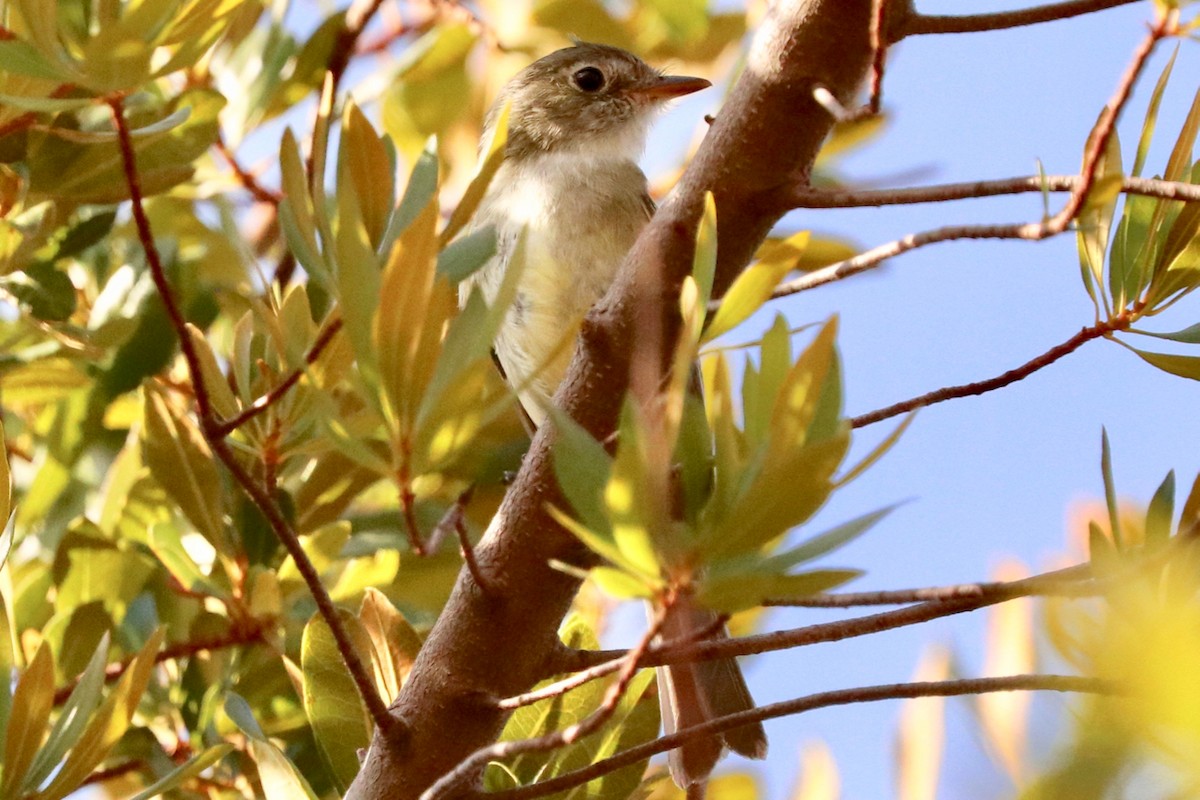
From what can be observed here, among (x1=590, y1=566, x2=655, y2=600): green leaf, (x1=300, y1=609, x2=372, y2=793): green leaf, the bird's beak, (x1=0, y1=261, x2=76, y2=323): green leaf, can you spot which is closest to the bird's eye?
the bird's beak

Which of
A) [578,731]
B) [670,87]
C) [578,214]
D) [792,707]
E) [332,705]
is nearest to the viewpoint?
[578,731]

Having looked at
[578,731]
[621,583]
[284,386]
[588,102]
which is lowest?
[578,731]

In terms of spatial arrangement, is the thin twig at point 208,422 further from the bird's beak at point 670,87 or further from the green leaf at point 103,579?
the bird's beak at point 670,87

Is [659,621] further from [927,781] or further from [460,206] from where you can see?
[460,206]

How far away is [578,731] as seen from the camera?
1022mm

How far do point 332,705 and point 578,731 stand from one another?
0.75 metres

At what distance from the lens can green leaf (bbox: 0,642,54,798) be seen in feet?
4.40

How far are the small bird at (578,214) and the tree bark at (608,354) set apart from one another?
279mm

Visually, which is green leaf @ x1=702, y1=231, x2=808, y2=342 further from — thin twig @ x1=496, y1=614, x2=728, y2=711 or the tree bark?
the tree bark

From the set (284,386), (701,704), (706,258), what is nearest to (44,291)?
(284,386)

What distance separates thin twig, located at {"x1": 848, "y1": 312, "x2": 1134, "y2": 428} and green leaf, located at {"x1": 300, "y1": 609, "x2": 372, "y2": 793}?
28.1 inches

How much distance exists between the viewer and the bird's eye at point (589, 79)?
151 inches

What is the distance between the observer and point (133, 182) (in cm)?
123

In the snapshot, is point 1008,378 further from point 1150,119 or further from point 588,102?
point 588,102
